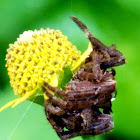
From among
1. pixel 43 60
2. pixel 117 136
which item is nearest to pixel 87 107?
pixel 43 60

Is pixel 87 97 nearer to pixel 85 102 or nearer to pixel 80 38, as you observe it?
pixel 85 102

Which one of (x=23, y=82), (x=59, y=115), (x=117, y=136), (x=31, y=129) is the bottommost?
(x=117, y=136)

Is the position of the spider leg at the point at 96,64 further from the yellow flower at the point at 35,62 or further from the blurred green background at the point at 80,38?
the blurred green background at the point at 80,38

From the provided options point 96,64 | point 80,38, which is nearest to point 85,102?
point 96,64

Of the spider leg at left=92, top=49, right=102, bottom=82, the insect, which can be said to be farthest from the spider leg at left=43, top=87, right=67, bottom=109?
the spider leg at left=92, top=49, right=102, bottom=82

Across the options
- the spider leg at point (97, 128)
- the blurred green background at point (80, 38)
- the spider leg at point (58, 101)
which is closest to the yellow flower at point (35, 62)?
the spider leg at point (58, 101)

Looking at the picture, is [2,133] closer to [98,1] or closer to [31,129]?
[31,129]

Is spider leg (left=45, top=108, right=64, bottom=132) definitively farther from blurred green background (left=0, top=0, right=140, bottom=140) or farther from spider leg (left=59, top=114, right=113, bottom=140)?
blurred green background (left=0, top=0, right=140, bottom=140)
